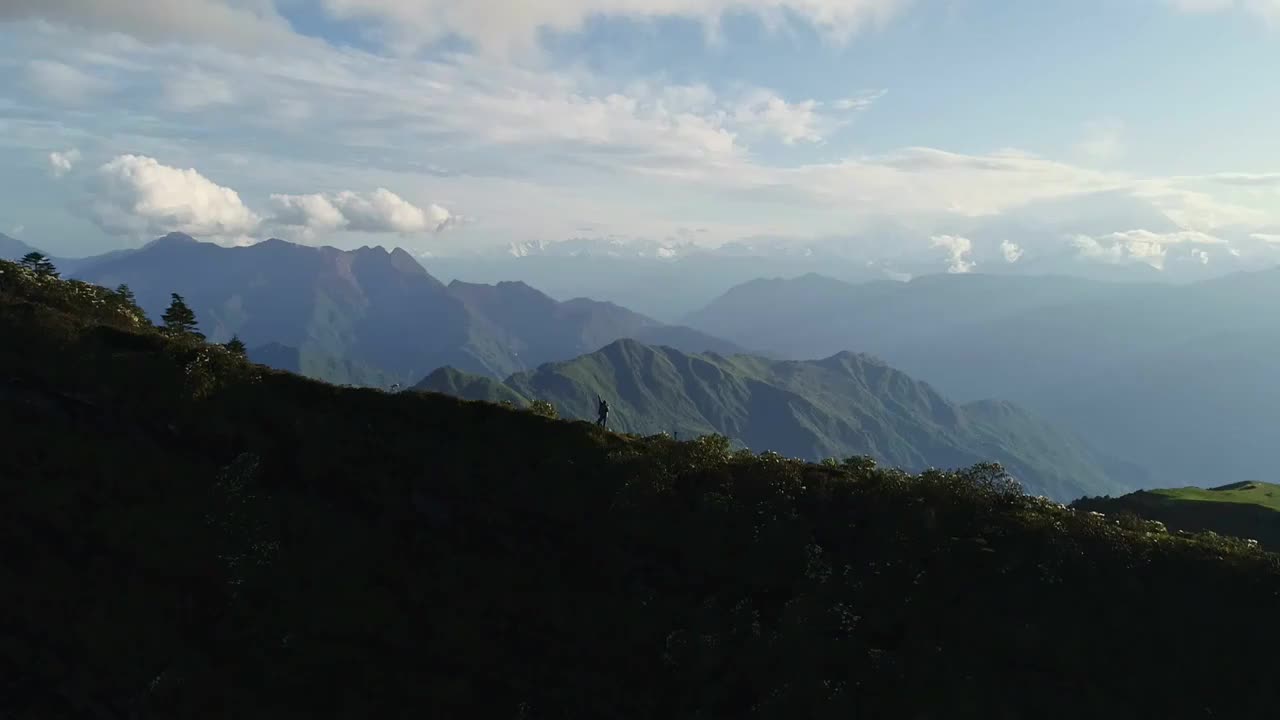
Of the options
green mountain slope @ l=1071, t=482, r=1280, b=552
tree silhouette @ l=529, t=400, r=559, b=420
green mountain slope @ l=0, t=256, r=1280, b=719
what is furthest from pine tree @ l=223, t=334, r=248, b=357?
green mountain slope @ l=1071, t=482, r=1280, b=552

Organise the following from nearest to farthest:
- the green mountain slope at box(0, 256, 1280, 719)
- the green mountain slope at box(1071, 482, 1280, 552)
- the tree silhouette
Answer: the green mountain slope at box(0, 256, 1280, 719), the tree silhouette, the green mountain slope at box(1071, 482, 1280, 552)

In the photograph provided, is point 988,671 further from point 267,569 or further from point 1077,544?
point 267,569

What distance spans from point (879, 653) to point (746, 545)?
7.27 meters

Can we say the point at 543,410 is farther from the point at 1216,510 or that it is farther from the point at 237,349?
the point at 1216,510

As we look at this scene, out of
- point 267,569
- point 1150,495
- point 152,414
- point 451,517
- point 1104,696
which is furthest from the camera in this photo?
point 1150,495

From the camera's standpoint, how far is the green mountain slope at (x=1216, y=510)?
285ft

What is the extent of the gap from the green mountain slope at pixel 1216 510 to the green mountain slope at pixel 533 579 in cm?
6731

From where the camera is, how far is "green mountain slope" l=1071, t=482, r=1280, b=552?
86938 millimetres

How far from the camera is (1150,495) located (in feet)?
365

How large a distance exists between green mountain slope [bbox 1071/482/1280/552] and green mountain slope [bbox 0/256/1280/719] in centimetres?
6731

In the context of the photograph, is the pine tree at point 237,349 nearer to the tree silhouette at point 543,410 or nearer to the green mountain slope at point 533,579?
the green mountain slope at point 533,579

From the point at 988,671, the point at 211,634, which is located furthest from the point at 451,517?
the point at 988,671

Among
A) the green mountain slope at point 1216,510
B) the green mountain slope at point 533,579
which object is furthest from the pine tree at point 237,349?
the green mountain slope at point 1216,510

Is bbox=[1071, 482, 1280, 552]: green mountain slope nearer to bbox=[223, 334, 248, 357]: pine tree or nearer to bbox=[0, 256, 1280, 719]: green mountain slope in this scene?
bbox=[0, 256, 1280, 719]: green mountain slope
